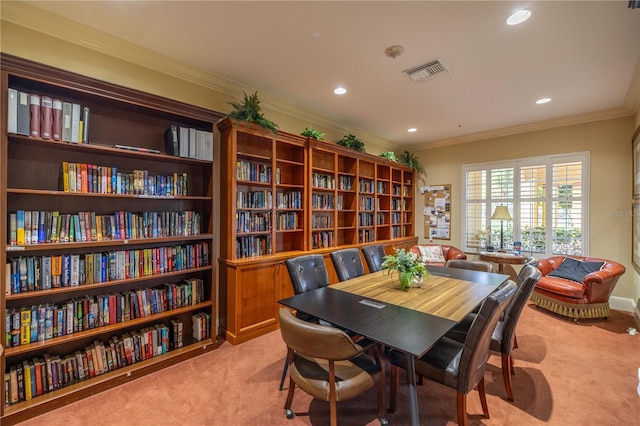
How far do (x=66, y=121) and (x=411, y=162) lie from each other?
5.52 m

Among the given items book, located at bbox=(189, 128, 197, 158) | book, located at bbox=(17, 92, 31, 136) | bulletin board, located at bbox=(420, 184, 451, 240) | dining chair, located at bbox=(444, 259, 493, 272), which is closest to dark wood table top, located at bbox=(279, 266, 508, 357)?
dining chair, located at bbox=(444, 259, 493, 272)

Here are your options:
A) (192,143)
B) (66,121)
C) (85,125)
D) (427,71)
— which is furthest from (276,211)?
(427,71)

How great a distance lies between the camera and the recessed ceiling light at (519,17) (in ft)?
6.72

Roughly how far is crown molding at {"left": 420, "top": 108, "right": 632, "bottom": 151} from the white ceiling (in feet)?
0.78

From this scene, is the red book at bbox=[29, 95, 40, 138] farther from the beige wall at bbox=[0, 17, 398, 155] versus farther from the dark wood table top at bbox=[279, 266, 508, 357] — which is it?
the dark wood table top at bbox=[279, 266, 508, 357]

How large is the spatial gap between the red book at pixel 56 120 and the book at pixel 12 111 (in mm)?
190

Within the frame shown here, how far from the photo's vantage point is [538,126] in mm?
4656

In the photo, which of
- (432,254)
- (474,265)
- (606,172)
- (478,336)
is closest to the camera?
(478,336)

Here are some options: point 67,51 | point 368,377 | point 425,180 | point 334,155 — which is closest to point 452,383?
point 368,377

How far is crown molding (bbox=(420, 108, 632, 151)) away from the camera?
4.07 meters

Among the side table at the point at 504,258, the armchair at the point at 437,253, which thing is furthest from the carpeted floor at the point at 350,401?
the armchair at the point at 437,253

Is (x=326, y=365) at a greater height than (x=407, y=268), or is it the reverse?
(x=407, y=268)

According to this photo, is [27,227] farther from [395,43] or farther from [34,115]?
[395,43]

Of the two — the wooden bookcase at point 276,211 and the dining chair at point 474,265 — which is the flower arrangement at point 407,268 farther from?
the wooden bookcase at point 276,211
